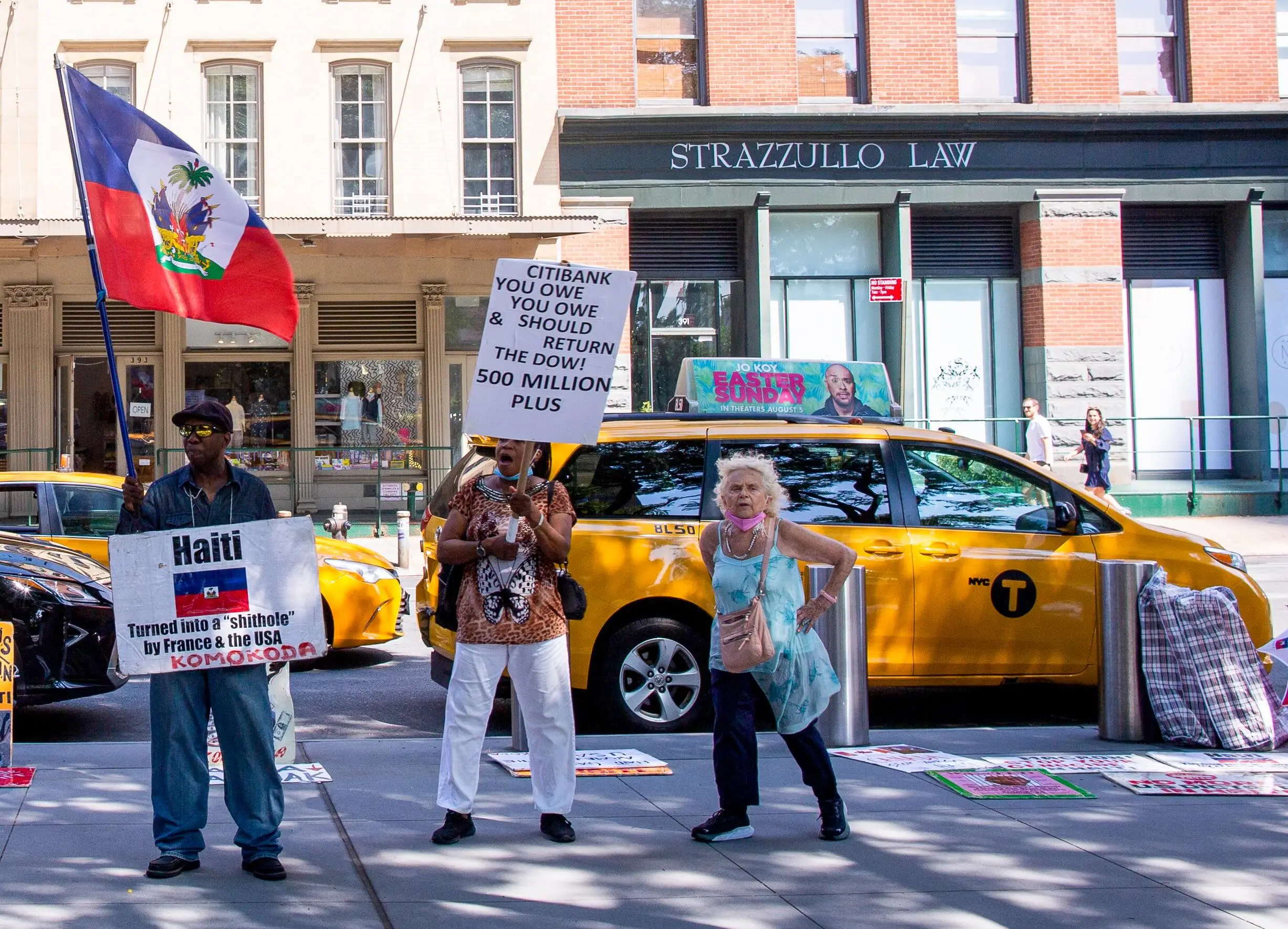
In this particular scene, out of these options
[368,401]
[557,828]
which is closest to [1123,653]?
[557,828]

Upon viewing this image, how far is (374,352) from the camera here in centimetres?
2155

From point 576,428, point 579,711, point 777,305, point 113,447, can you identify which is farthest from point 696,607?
point 113,447

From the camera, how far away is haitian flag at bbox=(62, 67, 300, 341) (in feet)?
19.8

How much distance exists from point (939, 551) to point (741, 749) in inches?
118

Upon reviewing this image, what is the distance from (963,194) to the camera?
70.4 ft

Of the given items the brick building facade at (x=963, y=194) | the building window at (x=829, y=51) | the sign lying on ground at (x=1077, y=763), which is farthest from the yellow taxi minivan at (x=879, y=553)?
the building window at (x=829, y=51)

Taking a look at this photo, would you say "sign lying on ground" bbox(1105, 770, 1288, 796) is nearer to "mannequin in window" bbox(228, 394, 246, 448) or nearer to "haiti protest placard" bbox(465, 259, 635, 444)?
"haiti protest placard" bbox(465, 259, 635, 444)

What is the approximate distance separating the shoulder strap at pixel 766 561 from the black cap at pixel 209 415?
213cm

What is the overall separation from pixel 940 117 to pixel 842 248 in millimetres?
2467

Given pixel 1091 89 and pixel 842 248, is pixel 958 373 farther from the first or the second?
pixel 1091 89

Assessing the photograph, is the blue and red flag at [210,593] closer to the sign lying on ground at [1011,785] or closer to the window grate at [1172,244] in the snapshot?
the sign lying on ground at [1011,785]

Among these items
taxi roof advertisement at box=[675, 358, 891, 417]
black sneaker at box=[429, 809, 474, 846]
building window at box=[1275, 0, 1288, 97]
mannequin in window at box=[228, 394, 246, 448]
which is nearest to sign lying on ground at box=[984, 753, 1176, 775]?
black sneaker at box=[429, 809, 474, 846]

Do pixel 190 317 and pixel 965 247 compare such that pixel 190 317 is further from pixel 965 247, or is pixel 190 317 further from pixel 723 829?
pixel 965 247

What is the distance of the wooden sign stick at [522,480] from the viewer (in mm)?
5254
